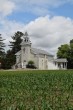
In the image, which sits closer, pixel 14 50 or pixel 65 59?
pixel 65 59

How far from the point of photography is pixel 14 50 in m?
141

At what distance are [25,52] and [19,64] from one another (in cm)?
432

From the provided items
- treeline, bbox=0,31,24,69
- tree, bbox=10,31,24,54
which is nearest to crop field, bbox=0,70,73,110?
treeline, bbox=0,31,24,69

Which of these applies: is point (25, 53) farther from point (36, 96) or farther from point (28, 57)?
point (36, 96)

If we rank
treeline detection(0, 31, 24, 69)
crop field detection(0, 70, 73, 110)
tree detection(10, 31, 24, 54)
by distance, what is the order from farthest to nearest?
tree detection(10, 31, 24, 54), treeline detection(0, 31, 24, 69), crop field detection(0, 70, 73, 110)

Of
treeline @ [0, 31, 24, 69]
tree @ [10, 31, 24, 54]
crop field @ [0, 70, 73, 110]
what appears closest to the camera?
crop field @ [0, 70, 73, 110]

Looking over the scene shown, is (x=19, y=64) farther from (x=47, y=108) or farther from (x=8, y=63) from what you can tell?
(x=47, y=108)

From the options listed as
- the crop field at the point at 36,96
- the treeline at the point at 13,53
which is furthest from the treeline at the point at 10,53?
the crop field at the point at 36,96

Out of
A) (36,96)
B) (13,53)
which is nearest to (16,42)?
(13,53)

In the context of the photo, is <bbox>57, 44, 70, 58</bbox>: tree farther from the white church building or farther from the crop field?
the crop field

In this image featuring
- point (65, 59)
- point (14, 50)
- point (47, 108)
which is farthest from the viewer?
point (14, 50)

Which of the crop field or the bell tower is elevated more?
the bell tower

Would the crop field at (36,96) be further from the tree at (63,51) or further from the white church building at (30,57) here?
the tree at (63,51)

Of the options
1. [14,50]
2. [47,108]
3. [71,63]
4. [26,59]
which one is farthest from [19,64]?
[47,108]
